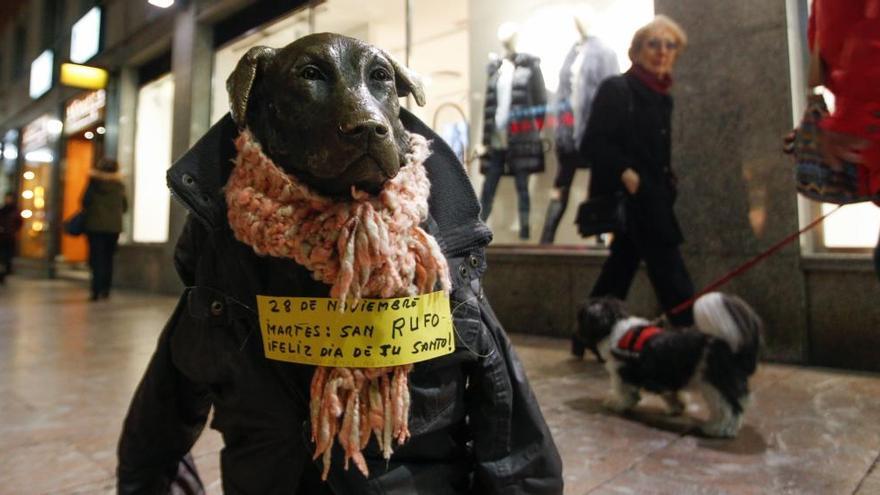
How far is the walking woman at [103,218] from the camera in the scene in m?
7.98

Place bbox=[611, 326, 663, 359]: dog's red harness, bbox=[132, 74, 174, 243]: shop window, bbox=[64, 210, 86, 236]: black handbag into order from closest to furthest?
bbox=[611, 326, 663, 359]: dog's red harness → bbox=[64, 210, 86, 236]: black handbag → bbox=[132, 74, 174, 243]: shop window

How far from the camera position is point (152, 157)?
10516 millimetres

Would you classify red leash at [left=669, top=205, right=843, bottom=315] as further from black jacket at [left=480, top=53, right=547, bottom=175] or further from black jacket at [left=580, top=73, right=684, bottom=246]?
black jacket at [left=480, top=53, right=547, bottom=175]

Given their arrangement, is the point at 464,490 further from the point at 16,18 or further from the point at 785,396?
the point at 16,18

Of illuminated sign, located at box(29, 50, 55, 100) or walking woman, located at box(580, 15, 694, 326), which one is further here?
illuminated sign, located at box(29, 50, 55, 100)

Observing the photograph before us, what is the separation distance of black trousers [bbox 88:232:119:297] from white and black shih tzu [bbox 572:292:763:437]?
7.63 metres

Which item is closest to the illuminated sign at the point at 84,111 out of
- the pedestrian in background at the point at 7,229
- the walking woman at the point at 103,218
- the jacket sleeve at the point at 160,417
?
the pedestrian in background at the point at 7,229

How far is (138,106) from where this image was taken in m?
11.0

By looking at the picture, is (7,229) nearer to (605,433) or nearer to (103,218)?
(103,218)

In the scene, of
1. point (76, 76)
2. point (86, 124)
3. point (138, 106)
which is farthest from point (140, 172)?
point (86, 124)

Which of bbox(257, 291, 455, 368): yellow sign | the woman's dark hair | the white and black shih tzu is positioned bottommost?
the white and black shih tzu

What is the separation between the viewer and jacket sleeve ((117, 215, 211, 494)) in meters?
1.29

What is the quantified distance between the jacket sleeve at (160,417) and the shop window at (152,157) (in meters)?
9.47

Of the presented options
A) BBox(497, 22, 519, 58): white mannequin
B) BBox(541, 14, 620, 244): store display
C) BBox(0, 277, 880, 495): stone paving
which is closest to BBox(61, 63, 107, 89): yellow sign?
BBox(0, 277, 880, 495): stone paving
